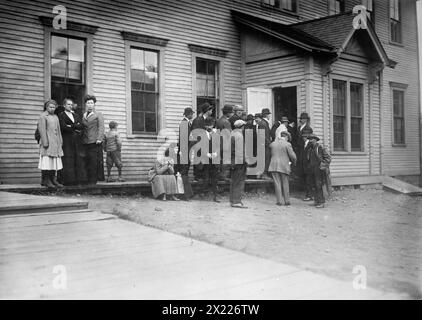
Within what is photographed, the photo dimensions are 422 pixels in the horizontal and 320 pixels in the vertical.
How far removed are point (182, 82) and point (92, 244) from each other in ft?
29.6

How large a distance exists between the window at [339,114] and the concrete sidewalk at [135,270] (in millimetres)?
10005

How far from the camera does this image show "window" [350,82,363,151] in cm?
1445

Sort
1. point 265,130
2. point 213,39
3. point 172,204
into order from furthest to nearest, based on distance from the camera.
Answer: point 213,39 < point 265,130 < point 172,204

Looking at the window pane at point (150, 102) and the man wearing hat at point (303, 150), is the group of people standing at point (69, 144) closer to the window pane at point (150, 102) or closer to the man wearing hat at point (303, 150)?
the window pane at point (150, 102)

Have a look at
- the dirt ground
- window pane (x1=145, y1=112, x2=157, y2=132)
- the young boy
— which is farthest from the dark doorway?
the young boy

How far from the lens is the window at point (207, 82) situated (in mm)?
13531

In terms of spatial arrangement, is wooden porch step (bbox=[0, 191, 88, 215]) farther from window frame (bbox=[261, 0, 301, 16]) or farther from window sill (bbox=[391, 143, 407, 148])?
window sill (bbox=[391, 143, 407, 148])

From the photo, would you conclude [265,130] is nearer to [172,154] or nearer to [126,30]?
[172,154]

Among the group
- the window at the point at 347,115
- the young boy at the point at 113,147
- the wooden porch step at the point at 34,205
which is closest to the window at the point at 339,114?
the window at the point at 347,115

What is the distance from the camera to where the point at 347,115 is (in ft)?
46.0
